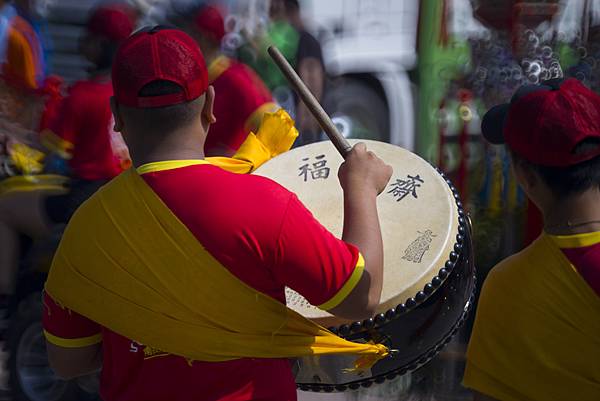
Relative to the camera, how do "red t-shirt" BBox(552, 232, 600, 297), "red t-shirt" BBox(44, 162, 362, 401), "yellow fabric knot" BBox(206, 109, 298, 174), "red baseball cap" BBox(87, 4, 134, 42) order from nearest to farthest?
"red t-shirt" BBox(44, 162, 362, 401) → "red t-shirt" BBox(552, 232, 600, 297) → "yellow fabric knot" BBox(206, 109, 298, 174) → "red baseball cap" BBox(87, 4, 134, 42)

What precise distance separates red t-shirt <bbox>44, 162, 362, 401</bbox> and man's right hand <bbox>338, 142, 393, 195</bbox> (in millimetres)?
119

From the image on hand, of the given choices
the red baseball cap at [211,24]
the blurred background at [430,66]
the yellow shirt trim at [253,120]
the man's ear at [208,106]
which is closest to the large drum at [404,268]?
the man's ear at [208,106]

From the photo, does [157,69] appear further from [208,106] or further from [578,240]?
[578,240]

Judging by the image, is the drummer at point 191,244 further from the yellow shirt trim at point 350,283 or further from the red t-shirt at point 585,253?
the red t-shirt at point 585,253

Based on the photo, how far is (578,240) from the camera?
A: 223cm

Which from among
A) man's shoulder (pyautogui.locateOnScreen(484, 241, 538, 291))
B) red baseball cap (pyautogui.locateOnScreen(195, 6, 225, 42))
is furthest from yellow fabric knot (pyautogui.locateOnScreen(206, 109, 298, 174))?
red baseball cap (pyautogui.locateOnScreen(195, 6, 225, 42))

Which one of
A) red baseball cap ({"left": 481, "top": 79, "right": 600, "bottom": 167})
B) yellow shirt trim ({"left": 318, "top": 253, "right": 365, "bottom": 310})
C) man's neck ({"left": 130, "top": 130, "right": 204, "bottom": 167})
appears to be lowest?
yellow shirt trim ({"left": 318, "top": 253, "right": 365, "bottom": 310})

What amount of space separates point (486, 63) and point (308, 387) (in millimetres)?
3852

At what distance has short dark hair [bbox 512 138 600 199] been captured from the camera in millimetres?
2250

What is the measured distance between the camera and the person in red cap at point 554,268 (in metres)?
2.22

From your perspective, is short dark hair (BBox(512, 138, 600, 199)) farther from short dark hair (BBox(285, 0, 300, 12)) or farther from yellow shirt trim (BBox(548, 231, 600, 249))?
short dark hair (BBox(285, 0, 300, 12))

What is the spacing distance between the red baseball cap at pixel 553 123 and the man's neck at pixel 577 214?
0.26 feet

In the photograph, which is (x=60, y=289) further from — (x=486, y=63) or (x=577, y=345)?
(x=486, y=63)

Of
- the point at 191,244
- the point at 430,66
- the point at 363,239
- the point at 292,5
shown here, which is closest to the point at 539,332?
the point at 363,239
